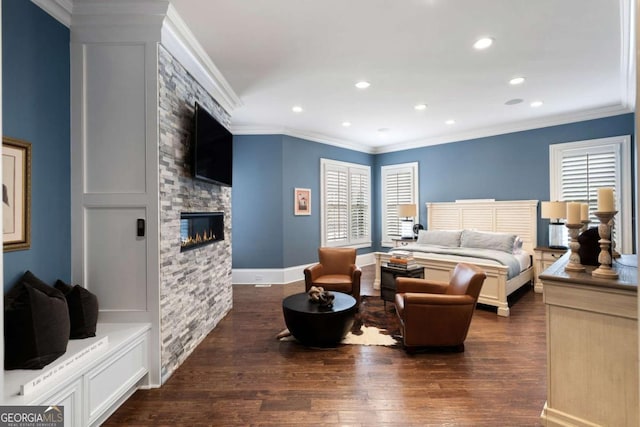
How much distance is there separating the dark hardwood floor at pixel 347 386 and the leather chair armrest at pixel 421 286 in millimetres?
613

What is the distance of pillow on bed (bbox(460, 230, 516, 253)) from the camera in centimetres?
483

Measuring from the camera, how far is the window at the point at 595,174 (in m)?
4.65

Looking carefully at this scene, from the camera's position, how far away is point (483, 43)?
2896 mm

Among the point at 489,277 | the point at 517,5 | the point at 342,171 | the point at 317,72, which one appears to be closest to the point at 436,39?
the point at 517,5

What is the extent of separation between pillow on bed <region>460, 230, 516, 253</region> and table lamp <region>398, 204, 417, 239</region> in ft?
4.07

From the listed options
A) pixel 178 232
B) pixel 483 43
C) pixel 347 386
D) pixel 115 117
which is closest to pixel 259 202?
pixel 178 232

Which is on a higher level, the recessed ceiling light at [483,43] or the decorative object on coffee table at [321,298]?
the recessed ceiling light at [483,43]

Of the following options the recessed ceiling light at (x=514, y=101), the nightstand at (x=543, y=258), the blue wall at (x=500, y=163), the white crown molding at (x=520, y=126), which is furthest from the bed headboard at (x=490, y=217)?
the recessed ceiling light at (x=514, y=101)

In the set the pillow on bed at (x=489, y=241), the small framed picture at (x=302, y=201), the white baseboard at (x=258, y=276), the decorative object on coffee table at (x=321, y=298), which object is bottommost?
the white baseboard at (x=258, y=276)

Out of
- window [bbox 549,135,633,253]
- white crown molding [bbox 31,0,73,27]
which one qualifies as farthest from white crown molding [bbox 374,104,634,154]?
white crown molding [bbox 31,0,73,27]

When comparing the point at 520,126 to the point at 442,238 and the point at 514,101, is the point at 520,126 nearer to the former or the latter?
the point at 514,101

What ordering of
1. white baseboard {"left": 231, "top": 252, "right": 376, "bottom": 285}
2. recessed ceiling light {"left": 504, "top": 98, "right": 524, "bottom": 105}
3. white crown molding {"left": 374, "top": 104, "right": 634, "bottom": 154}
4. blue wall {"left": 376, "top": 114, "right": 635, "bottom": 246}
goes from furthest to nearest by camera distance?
1. white baseboard {"left": 231, "top": 252, "right": 376, "bottom": 285}
2. blue wall {"left": 376, "top": 114, "right": 635, "bottom": 246}
3. white crown molding {"left": 374, "top": 104, "right": 634, "bottom": 154}
4. recessed ceiling light {"left": 504, "top": 98, "right": 524, "bottom": 105}

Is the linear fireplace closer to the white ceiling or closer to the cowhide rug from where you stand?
the cowhide rug

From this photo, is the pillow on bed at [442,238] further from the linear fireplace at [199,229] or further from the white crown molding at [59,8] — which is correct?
the white crown molding at [59,8]
